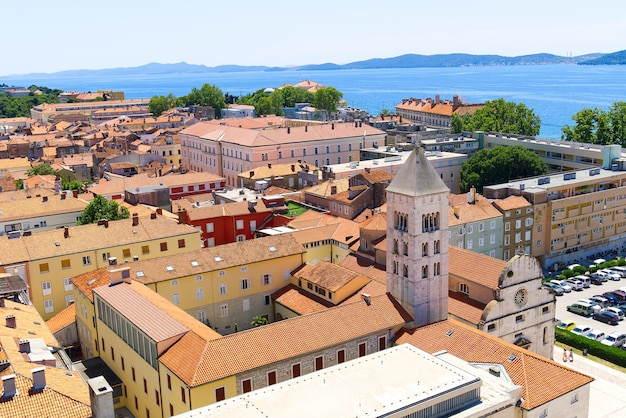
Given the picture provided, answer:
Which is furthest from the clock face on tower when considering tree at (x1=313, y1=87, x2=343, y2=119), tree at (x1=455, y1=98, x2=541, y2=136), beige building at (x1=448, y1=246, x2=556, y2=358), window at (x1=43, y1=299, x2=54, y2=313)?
tree at (x1=313, y1=87, x2=343, y2=119)

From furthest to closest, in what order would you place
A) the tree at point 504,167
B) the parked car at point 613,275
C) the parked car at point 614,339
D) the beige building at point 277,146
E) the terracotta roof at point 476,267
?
the beige building at point 277,146 < the tree at point 504,167 < the parked car at point 613,275 < the parked car at point 614,339 < the terracotta roof at point 476,267

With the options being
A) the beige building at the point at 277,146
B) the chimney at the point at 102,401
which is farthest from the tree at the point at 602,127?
the chimney at the point at 102,401

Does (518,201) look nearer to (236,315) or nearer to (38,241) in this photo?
(236,315)

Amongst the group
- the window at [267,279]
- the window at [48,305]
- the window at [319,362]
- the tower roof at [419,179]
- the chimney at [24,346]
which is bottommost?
the window at [48,305]

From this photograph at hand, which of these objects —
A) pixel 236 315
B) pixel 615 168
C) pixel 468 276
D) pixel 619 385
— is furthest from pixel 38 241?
pixel 615 168

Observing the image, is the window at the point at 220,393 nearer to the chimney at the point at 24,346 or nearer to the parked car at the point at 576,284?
the chimney at the point at 24,346

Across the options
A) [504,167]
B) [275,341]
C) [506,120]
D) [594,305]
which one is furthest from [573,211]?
[506,120]

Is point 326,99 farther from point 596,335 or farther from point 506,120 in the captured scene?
point 596,335
